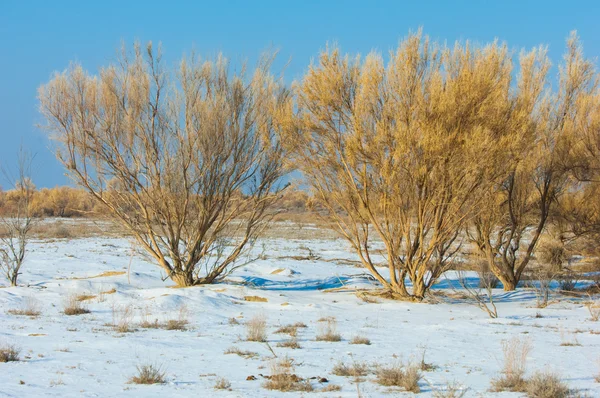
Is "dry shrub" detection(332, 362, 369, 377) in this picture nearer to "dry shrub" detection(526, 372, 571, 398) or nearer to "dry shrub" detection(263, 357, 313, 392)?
"dry shrub" detection(263, 357, 313, 392)

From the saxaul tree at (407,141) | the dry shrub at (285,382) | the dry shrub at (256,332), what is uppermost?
the saxaul tree at (407,141)

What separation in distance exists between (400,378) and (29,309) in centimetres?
725

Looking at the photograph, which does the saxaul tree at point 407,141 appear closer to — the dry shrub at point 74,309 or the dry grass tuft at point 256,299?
the dry grass tuft at point 256,299

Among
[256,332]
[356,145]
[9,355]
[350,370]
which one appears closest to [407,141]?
[356,145]

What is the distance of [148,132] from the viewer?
14.0 meters

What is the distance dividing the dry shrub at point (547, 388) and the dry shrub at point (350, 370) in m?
1.61

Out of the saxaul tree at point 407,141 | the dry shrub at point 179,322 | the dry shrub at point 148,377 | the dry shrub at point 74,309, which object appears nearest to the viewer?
the dry shrub at point 148,377

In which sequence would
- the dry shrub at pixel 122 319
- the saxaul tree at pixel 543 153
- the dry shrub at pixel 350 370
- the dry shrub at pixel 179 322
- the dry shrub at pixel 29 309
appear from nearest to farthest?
the dry shrub at pixel 350 370
the dry shrub at pixel 122 319
the dry shrub at pixel 179 322
the dry shrub at pixel 29 309
the saxaul tree at pixel 543 153

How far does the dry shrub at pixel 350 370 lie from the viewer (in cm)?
597

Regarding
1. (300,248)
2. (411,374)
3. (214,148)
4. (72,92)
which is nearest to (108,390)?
(411,374)

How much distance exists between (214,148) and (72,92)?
3499mm

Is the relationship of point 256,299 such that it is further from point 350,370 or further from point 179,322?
point 350,370

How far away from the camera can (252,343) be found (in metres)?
7.88

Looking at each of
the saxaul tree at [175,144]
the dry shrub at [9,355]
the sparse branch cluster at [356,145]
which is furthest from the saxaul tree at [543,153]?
the dry shrub at [9,355]
